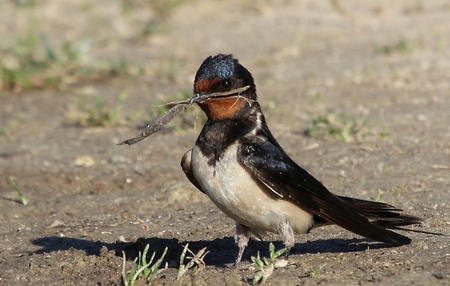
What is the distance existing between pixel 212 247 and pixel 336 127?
7.52 feet

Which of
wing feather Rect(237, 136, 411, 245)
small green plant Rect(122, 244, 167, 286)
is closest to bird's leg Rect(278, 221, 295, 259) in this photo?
wing feather Rect(237, 136, 411, 245)

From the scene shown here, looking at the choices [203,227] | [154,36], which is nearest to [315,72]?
[154,36]

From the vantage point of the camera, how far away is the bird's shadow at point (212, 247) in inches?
177

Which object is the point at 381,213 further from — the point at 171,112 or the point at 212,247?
the point at 171,112

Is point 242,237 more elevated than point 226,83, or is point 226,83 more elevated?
point 226,83

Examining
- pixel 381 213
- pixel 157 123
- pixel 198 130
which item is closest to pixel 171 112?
pixel 157 123

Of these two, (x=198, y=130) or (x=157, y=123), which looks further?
(x=198, y=130)

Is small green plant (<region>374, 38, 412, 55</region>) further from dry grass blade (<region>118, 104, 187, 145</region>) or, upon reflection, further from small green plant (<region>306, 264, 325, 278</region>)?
small green plant (<region>306, 264, 325, 278</region>)

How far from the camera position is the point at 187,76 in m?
9.41

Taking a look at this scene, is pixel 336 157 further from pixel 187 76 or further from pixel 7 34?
pixel 7 34

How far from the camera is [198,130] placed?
7.32 metres

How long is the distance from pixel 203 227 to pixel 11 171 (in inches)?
83.5

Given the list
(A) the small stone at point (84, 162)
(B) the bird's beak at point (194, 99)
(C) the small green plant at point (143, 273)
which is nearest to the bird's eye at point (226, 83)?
(B) the bird's beak at point (194, 99)

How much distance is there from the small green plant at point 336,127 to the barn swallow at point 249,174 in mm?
2409
